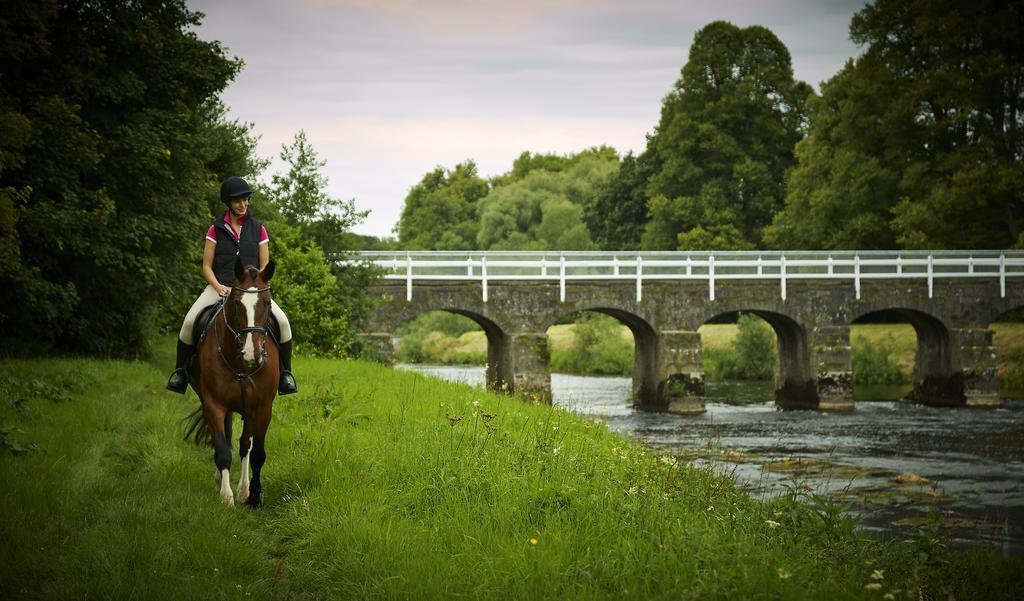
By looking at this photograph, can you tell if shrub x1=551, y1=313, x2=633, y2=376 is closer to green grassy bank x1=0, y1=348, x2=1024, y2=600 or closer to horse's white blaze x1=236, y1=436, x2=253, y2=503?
green grassy bank x1=0, y1=348, x2=1024, y2=600

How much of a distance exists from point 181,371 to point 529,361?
24.8m

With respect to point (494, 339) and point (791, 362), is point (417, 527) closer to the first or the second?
point (494, 339)

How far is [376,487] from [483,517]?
1380 mm

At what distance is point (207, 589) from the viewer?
5.66 m

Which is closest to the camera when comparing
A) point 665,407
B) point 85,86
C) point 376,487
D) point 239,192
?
point 376,487

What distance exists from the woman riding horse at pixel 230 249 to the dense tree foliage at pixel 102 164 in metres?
9.63

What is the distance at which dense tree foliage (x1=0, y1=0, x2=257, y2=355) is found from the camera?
18.7 meters

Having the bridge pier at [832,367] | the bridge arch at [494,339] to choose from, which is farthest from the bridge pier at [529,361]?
Answer: the bridge pier at [832,367]

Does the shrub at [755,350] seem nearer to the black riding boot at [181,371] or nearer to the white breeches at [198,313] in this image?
the white breeches at [198,313]

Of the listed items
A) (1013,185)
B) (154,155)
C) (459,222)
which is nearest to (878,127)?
(1013,185)

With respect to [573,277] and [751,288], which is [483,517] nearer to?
[573,277]

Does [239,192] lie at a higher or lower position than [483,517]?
higher

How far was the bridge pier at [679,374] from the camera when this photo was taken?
3341 centimetres

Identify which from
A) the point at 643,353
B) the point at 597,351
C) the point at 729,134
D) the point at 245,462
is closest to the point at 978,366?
the point at 643,353
